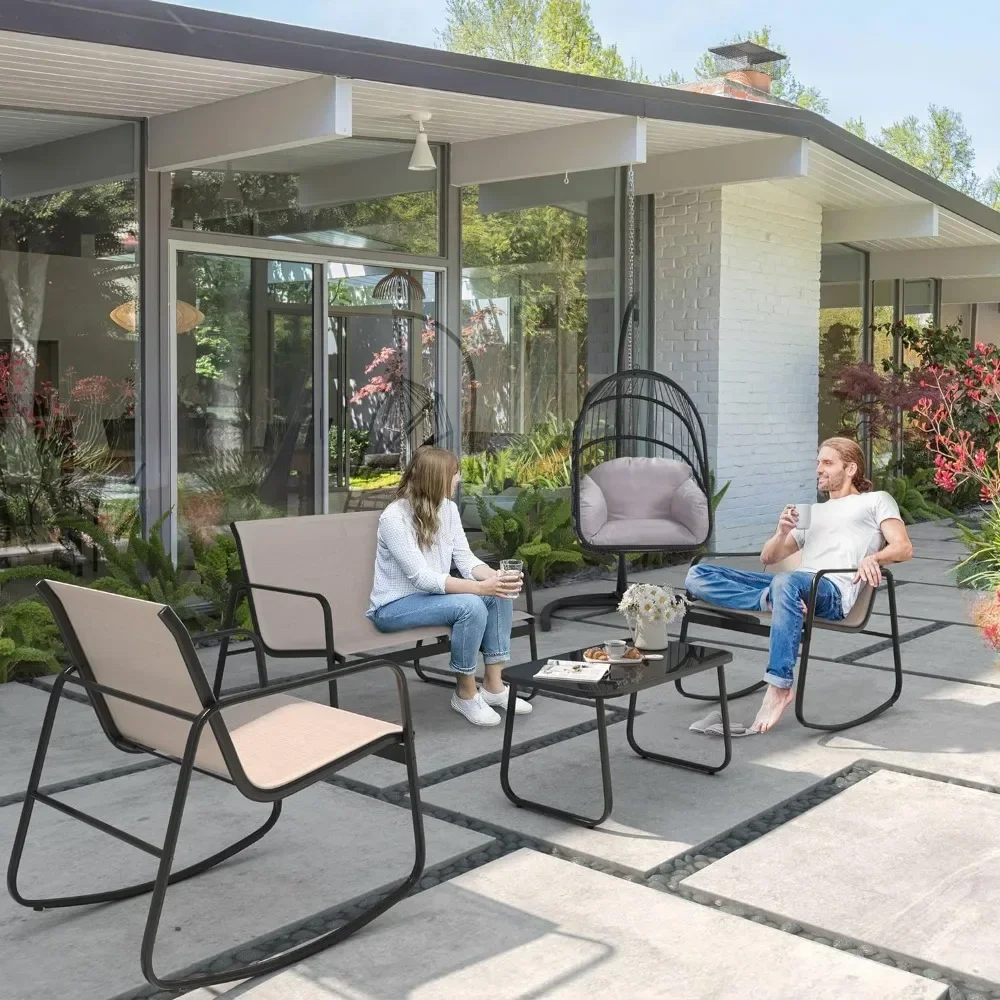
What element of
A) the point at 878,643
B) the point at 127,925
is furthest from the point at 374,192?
the point at 127,925

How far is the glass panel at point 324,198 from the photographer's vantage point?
6574 mm

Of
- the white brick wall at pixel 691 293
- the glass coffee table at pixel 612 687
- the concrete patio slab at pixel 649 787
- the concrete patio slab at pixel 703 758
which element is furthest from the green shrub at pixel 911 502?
the glass coffee table at pixel 612 687

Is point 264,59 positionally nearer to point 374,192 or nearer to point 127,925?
point 374,192

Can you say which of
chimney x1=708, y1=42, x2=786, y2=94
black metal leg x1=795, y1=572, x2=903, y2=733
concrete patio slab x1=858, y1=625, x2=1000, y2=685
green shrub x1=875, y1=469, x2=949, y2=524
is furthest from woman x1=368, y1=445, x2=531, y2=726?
chimney x1=708, y1=42, x2=786, y2=94

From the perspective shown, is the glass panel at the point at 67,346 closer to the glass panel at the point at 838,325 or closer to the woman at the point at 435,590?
the woman at the point at 435,590

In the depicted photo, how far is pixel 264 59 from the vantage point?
4852mm

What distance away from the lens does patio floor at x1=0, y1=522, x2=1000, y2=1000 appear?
8.46 feet

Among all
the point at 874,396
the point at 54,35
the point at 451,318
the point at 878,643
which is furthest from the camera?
the point at 874,396

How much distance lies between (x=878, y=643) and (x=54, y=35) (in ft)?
14.5

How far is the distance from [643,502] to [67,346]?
3.10 meters

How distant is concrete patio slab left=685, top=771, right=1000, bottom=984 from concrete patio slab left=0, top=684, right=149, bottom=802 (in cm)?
202

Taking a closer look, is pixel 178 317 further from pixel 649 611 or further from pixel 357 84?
pixel 649 611

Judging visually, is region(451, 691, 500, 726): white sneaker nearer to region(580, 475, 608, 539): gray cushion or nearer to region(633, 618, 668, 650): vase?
region(633, 618, 668, 650): vase

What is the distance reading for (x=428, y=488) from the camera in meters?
4.50
